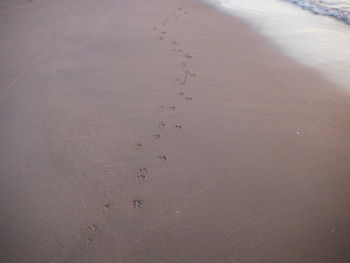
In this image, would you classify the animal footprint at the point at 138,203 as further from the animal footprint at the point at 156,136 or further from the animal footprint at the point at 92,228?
the animal footprint at the point at 156,136

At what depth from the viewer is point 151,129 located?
3.48 m

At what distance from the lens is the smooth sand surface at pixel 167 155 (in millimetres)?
2340

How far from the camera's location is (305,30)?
6.79 m

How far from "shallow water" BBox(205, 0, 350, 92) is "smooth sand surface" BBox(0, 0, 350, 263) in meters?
0.57

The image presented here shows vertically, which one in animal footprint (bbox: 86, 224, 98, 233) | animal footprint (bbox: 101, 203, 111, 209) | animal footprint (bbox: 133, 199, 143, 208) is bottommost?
animal footprint (bbox: 86, 224, 98, 233)

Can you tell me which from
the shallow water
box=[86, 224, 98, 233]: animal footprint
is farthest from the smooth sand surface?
the shallow water

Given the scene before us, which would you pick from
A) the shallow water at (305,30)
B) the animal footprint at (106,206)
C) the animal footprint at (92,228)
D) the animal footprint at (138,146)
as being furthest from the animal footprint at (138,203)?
the shallow water at (305,30)

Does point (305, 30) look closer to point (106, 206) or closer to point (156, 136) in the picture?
point (156, 136)

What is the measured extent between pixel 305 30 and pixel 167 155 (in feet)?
19.2

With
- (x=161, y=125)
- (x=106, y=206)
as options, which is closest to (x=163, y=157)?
(x=161, y=125)

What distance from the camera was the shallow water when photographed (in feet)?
17.1

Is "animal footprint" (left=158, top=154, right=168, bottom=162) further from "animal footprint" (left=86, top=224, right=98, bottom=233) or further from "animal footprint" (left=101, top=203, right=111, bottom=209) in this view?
"animal footprint" (left=86, top=224, right=98, bottom=233)

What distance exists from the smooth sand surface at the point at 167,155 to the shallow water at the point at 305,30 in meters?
0.57

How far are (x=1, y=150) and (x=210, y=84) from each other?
3134mm
